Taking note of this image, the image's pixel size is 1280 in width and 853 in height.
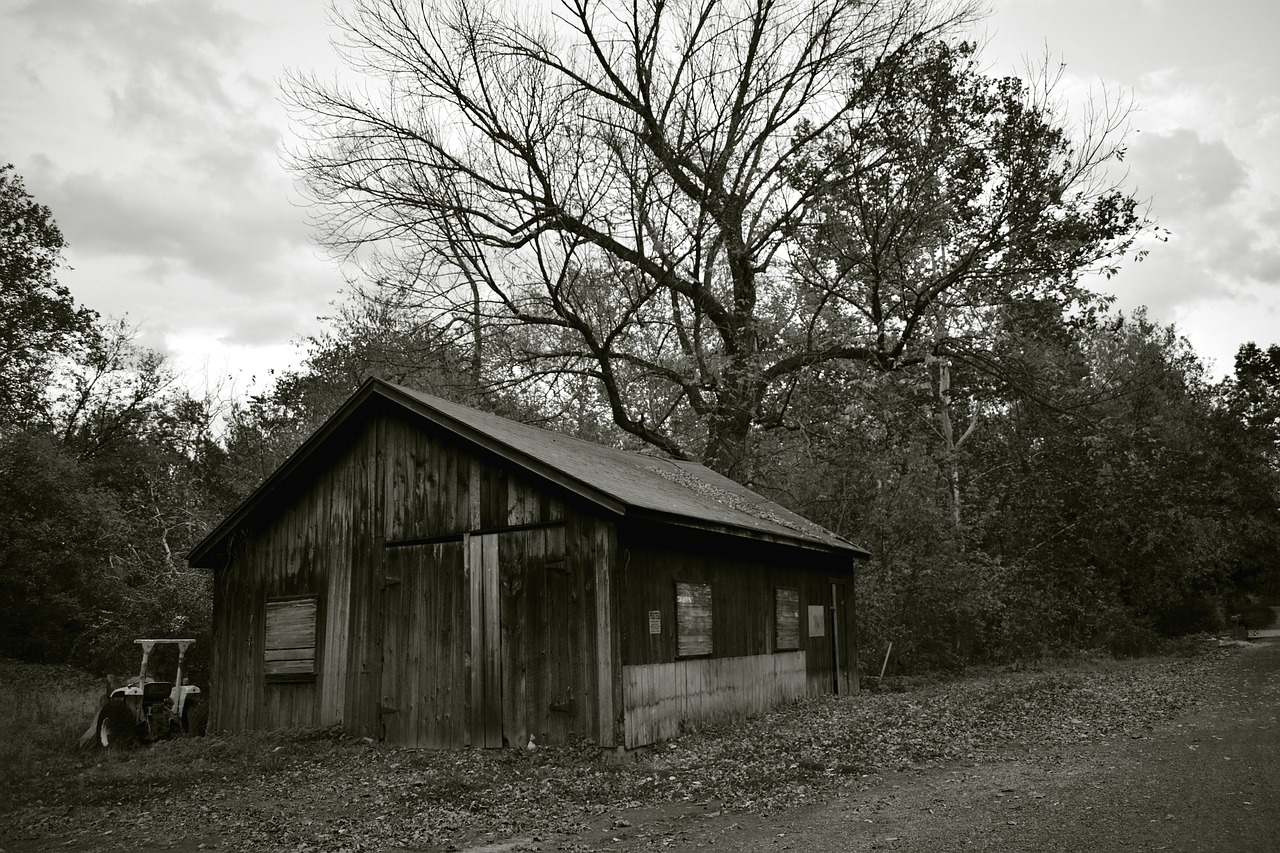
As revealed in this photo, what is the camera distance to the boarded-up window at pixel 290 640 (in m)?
14.3

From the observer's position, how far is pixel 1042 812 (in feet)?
25.6

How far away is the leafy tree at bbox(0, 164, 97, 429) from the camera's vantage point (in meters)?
30.6

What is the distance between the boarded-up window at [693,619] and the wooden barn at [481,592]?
0.12 ft

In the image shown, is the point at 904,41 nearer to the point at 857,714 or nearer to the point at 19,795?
the point at 857,714

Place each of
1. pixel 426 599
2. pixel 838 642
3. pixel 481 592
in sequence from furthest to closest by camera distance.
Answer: pixel 838 642, pixel 426 599, pixel 481 592

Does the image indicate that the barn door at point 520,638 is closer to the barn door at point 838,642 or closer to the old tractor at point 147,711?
the old tractor at point 147,711

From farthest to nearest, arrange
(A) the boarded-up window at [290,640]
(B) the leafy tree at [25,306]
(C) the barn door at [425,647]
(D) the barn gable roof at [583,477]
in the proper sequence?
(B) the leafy tree at [25,306], (A) the boarded-up window at [290,640], (C) the barn door at [425,647], (D) the barn gable roof at [583,477]

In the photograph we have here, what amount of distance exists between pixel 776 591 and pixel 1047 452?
20031mm

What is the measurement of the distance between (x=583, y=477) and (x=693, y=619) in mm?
3003

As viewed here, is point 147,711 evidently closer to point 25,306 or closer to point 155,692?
point 155,692

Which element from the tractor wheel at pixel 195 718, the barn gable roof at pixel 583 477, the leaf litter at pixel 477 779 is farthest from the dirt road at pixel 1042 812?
the tractor wheel at pixel 195 718

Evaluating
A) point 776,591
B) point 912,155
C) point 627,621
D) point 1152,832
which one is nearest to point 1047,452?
point 912,155

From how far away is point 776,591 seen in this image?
1641 centimetres

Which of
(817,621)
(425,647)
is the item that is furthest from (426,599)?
(817,621)
